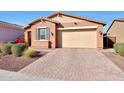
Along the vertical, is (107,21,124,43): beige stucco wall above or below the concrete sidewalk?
above

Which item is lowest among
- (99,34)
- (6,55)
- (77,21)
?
(6,55)

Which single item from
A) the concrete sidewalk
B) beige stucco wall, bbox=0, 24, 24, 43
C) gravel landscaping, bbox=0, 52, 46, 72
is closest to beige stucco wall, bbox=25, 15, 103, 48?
beige stucco wall, bbox=0, 24, 24, 43

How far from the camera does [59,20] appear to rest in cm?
2402

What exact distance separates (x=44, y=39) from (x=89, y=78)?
16151mm

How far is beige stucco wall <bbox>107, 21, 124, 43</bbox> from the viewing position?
27.5 metres

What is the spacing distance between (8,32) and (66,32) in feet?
34.8

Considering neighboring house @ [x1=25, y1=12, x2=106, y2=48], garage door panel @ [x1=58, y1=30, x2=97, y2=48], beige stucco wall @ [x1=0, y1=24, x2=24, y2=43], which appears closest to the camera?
neighboring house @ [x1=25, y1=12, x2=106, y2=48]

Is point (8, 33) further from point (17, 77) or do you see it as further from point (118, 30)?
point (17, 77)

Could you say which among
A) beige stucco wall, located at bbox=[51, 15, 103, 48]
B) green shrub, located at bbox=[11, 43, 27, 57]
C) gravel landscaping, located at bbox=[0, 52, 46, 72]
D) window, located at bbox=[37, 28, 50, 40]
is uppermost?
beige stucco wall, located at bbox=[51, 15, 103, 48]

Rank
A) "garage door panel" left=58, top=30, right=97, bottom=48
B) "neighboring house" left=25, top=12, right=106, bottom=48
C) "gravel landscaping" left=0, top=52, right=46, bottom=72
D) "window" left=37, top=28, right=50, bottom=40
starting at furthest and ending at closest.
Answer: "window" left=37, top=28, right=50, bottom=40 → "garage door panel" left=58, top=30, right=97, bottom=48 → "neighboring house" left=25, top=12, right=106, bottom=48 → "gravel landscaping" left=0, top=52, right=46, bottom=72

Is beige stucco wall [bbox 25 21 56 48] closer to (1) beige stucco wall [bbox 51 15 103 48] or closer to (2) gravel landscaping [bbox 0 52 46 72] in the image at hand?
(1) beige stucco wall [bbox 51 15 103 48]
